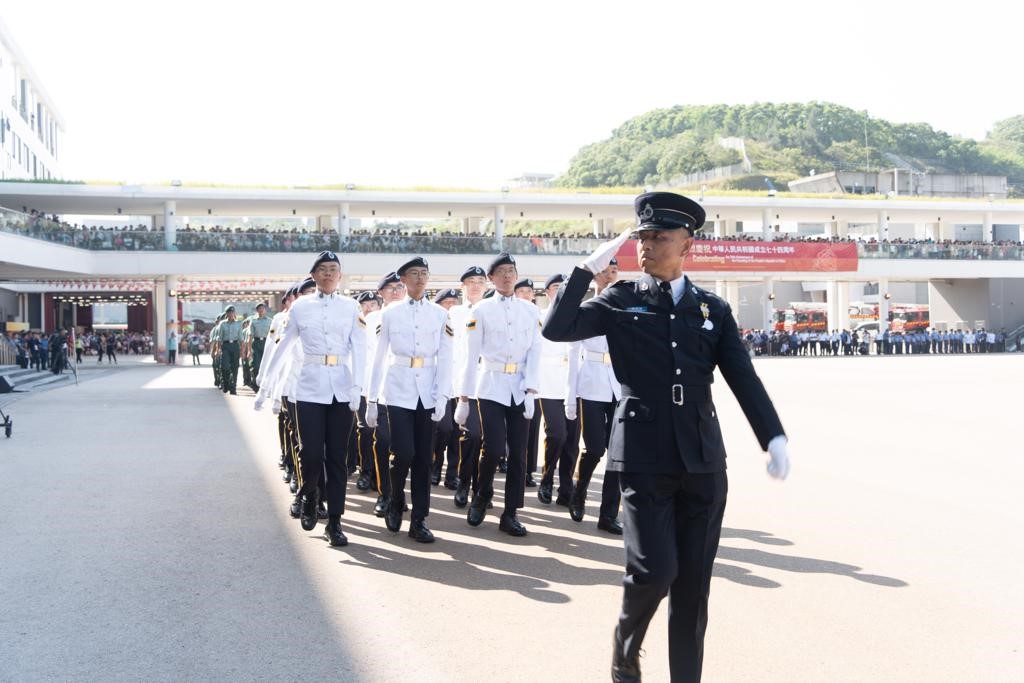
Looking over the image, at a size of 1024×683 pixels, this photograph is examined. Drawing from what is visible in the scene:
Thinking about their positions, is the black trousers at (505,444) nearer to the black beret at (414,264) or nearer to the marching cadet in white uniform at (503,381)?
the marching cadet in white uniform at (503,381)

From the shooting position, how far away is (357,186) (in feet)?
170

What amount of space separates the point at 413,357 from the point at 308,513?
1.49 metres

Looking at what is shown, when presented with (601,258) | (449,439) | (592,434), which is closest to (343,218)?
(449,439)

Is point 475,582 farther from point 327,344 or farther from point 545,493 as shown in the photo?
point 545,493

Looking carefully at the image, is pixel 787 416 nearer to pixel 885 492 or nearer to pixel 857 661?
pixel 885 492

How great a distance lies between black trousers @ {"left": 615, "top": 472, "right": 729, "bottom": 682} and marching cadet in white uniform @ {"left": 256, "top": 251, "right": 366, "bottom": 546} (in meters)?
3.83

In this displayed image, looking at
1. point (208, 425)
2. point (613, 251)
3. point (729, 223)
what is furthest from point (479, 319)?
point (729, 223)

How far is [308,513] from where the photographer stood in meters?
7.90

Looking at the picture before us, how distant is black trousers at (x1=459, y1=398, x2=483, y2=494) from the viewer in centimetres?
895

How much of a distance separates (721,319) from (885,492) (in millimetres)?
5849

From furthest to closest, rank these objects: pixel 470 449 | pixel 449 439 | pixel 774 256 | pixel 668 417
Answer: pixel 774 256 < pixel 449 439 < pixel 470 449 < pixel 668 417

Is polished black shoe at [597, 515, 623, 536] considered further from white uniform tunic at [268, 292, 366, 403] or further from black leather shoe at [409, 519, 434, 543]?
white uniform tunic at [268, 292, 366, 403]

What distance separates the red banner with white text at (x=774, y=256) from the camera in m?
49.9

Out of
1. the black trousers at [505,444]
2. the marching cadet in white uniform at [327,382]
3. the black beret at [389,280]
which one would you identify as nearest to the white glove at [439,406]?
the black trousers at [505,444]
